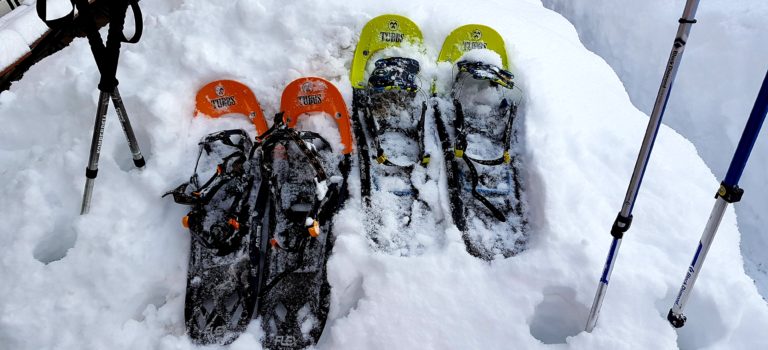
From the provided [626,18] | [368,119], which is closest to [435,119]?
[368,119]

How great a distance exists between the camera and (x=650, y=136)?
6.25 ft

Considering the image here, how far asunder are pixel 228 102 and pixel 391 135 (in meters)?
1.24

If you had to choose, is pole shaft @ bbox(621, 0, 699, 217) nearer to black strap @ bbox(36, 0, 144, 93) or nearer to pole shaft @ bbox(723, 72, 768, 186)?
pole shaft @ bbox(723, 72, 768, 186)

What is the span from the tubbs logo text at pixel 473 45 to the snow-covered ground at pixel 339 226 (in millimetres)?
255

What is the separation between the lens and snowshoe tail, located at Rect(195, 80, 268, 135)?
3.50 meters

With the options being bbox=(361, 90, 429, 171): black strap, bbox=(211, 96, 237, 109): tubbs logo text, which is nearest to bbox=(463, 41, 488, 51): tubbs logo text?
bbox=(361, 90, 429, 171): black strap

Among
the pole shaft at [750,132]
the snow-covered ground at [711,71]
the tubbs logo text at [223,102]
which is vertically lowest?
the snow-covered ground at [711,71]

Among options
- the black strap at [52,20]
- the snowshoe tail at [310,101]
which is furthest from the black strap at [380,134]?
the black strap at [52,20]

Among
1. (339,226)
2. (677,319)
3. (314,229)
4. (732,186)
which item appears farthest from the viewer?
(339,226)

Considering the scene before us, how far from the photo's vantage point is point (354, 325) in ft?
8.14

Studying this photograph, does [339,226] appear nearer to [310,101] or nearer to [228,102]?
[310,101]

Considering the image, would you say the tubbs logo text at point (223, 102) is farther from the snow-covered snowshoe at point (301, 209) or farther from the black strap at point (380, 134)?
the black strap at point (380, 134)

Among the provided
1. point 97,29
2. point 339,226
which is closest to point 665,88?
point 339,226

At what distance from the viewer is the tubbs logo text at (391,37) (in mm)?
3906
